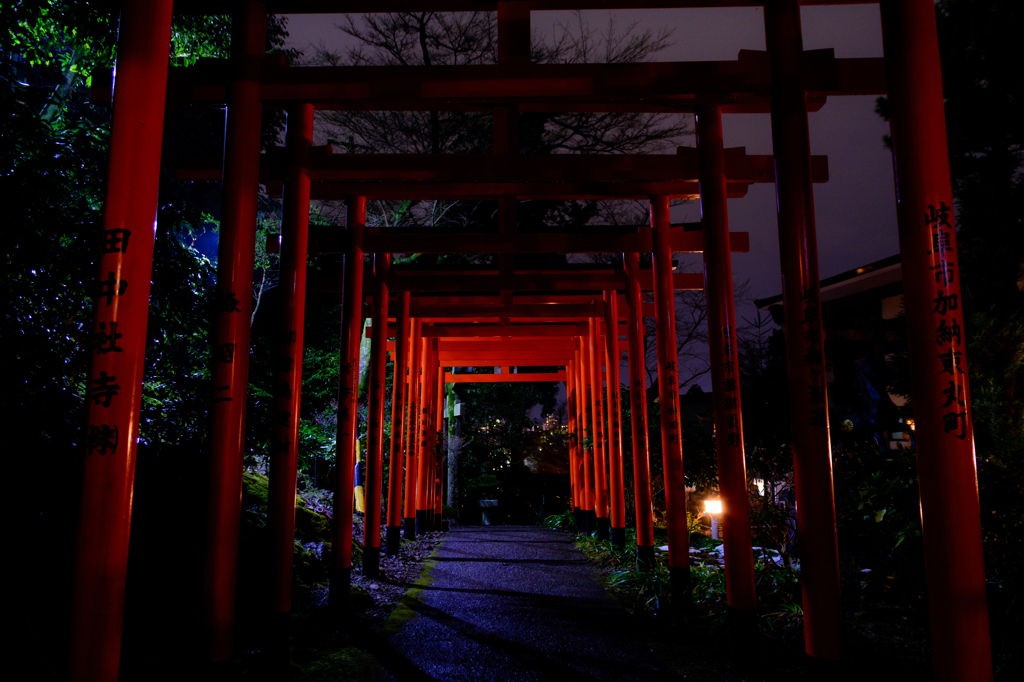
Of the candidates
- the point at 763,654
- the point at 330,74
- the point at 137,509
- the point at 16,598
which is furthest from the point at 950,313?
the point at 137,509

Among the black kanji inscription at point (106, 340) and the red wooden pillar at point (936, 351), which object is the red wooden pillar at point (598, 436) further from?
the black kanji inscription at point (106, 340)

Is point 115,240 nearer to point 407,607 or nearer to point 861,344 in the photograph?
point 407,607

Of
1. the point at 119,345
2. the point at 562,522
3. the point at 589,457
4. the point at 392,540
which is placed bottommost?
the point at 562,522

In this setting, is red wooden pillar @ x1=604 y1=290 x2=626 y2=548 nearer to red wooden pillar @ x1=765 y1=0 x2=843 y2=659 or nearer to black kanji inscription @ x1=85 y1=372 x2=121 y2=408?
red wooden pillar @ x1=765 y1=0 x2=843 y2=659

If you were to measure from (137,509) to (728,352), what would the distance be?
5469 mm

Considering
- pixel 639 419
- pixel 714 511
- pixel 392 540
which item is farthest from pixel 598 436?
pixel 392 540

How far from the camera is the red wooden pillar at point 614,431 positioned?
39.6 feet

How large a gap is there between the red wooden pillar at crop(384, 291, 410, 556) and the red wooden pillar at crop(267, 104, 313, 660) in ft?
17.6

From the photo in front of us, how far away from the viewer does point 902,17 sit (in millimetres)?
3824

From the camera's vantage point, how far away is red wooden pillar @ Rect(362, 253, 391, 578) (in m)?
9.00

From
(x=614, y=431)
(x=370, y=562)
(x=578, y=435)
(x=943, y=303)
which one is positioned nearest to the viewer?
(x=943, y=303)

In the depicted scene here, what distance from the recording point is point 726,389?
5.73 metres

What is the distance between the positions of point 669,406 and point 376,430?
4343 millimetres

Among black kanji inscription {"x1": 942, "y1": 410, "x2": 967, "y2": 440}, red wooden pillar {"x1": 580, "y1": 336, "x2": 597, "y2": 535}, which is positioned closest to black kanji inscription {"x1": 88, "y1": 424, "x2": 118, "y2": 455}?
black kanji inscription {"x1": 942, "y1": 410, "x2": 967, "y2": 440}
